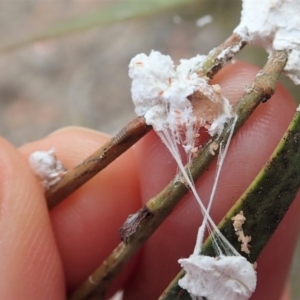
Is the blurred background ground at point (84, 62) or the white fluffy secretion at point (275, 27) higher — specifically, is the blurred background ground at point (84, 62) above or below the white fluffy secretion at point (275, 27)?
above

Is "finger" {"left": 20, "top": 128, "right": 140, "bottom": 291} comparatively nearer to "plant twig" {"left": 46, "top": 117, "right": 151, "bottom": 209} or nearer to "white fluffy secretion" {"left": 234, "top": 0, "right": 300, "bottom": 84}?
"plant twig" {"left": 46, "top": 117, "right": 151, "bottom": 209}

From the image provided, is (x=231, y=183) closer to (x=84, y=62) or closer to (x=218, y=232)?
(x=218, y=232)

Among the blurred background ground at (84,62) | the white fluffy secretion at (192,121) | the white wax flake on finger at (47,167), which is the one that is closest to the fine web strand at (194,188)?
the white fluffy secretion at (192,121)

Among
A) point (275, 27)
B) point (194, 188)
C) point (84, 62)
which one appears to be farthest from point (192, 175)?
point (84, 62)

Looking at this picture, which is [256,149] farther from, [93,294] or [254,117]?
[93,294]

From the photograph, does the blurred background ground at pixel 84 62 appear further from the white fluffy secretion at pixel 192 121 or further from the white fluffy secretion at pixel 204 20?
the white fluffy secretion at pixel 192 121

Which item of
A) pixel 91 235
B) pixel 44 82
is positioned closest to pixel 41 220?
pixel 91 235
